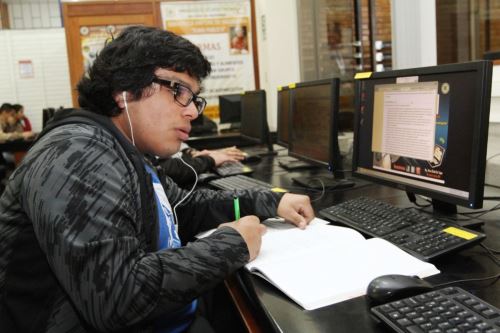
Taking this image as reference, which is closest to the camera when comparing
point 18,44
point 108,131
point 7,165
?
point 108,131

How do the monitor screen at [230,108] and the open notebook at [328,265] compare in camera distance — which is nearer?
the open notebook at [328,265]

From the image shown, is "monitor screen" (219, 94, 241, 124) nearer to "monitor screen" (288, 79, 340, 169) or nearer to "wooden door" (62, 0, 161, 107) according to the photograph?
"wooden door" (62, 0, 161, 107)

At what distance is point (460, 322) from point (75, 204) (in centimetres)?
59

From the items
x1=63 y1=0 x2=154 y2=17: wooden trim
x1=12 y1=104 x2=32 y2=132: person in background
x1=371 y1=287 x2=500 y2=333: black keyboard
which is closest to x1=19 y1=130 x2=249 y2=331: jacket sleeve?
x1=371 y1=287 x2=500 y2=333: black keyboard

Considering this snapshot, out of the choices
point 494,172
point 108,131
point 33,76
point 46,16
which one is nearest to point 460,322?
point 108,131

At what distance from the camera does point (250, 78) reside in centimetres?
516

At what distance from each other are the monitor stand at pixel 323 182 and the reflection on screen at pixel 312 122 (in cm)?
9

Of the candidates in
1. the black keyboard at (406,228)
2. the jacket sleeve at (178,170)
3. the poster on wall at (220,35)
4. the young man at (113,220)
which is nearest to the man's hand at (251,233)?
the young man at (113,220)

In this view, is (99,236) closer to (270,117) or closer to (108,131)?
(108,131)

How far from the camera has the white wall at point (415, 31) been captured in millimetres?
1863

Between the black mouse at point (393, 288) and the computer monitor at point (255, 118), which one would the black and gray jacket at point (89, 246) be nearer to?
the black mouse at point (393, 288)

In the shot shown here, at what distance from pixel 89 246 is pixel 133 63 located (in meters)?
0.41

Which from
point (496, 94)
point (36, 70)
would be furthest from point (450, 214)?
point (36, 70)

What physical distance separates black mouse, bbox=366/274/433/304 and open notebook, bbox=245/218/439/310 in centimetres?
5
